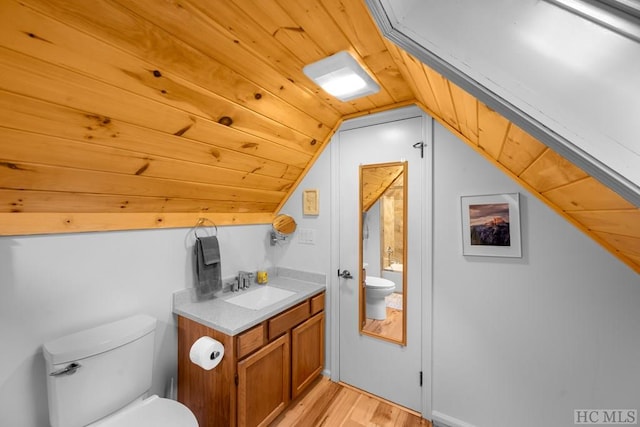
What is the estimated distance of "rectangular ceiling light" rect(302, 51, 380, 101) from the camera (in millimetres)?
1275

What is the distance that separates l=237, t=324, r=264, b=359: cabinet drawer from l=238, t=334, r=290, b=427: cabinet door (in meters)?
0.04

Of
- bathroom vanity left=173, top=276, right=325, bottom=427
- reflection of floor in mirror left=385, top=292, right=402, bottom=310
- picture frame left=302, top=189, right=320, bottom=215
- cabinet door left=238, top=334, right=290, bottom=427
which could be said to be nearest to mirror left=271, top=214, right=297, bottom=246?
picture frame left=302, top=189, right=320, bottom=215

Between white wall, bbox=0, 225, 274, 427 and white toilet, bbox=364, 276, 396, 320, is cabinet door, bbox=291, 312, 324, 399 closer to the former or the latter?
white toilet, bbox=364, 276, 396, 320

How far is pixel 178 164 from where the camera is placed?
147 cm

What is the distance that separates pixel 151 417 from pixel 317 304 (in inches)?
46.9

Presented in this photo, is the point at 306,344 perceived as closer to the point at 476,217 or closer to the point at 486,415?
the point at 486,415

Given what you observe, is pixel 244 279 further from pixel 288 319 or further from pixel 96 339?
pixel 96 339

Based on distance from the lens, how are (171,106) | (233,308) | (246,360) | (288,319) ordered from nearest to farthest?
1. (171,106)
2. (246,360)
3. (233,308)
4. (288,319)

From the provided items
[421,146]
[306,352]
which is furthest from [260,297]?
[421,146]

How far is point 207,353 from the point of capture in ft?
4.39

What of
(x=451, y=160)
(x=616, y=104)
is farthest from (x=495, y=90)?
(x=451, y=160)

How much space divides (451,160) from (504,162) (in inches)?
12.3

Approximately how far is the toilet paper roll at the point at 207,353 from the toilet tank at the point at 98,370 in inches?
11.0

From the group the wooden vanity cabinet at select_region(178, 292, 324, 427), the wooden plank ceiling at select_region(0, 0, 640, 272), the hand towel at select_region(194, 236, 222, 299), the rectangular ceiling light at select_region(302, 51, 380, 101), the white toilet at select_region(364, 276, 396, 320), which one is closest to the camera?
the wooden plank ceiling at select_region(0, 0, 640, 272)
